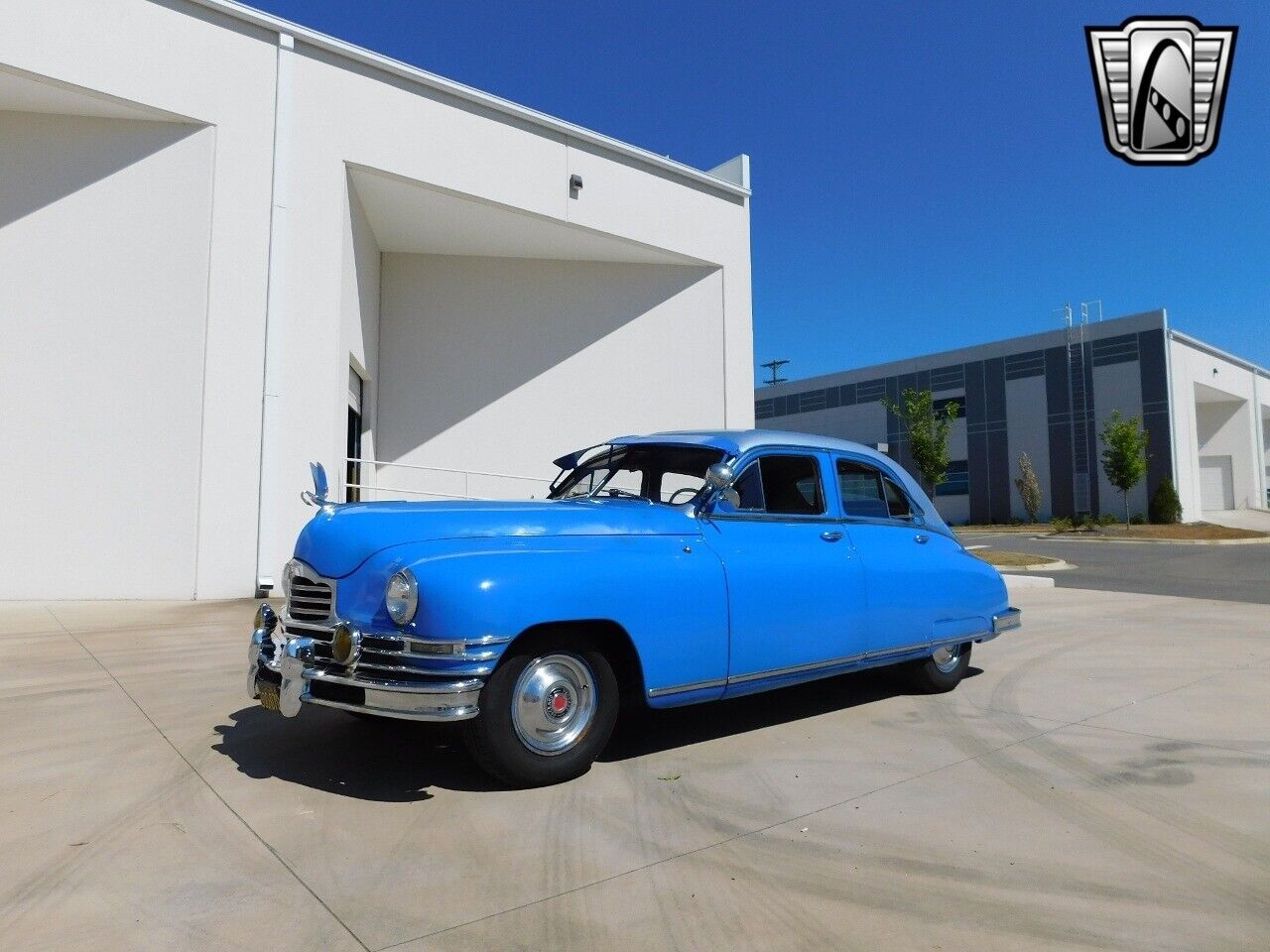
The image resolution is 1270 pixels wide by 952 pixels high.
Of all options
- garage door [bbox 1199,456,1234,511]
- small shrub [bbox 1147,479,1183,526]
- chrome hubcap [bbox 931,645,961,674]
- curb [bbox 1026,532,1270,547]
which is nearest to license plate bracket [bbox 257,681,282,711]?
chrome hubcap [bbox 931,645,961,674]

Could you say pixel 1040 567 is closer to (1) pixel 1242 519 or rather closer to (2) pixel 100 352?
(2) pixel 100 352

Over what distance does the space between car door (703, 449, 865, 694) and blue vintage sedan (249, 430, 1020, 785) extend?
0.01 metres

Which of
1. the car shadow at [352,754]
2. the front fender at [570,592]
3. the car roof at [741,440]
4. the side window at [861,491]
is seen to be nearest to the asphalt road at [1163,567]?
the side window at [861,491]

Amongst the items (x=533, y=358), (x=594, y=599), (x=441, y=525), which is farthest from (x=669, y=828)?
(x=533, y=358)

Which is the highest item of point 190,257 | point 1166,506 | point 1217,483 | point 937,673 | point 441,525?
point 190,257

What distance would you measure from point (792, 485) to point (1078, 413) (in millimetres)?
36181

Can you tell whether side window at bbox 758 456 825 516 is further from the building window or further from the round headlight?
the building window

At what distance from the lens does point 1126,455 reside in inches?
1235

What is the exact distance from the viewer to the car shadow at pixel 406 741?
3729 mm

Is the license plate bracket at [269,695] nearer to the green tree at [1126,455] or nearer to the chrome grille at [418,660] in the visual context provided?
the chrome grille at [418,660]

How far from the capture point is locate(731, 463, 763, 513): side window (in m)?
4.52

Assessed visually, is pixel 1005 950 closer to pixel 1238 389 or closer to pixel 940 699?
pixel 940 699

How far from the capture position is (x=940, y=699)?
555cm

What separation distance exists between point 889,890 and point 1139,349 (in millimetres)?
37812
